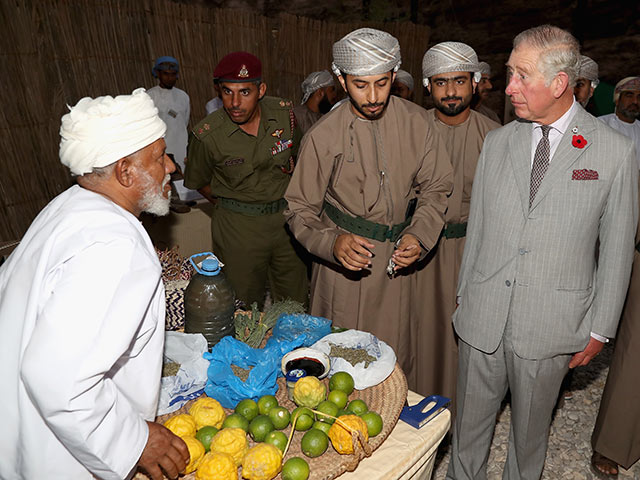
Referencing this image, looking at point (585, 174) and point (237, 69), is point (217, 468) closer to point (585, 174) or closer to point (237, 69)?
point (585, 174)

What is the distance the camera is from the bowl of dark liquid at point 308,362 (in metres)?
1.99

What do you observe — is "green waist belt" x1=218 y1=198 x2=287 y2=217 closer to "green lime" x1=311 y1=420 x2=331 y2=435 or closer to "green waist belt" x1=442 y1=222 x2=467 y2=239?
"green waist belt" x1=442 y1=222 x2=467 y2=239

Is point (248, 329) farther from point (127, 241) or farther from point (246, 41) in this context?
point (246, 41)

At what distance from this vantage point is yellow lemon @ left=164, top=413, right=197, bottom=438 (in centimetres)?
168

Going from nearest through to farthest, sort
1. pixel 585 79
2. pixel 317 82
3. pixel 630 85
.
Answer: pixel 585 79 < pixel 630 85 < pixel 317 82

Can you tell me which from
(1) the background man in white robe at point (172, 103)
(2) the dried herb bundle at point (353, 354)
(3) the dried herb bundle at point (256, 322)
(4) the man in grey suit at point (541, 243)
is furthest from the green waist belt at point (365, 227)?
(1) the background man in white robe at point (172, 103)

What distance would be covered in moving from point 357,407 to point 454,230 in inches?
63.3

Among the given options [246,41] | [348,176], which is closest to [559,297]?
[348,176]

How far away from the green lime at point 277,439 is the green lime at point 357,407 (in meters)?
0.27

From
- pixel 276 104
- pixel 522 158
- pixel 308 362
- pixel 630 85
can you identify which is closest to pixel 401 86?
pixel 630 85

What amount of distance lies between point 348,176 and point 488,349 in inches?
44.9

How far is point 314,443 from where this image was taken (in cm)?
163

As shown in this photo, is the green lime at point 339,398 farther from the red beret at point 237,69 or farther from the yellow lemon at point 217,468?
the red beret at point 237,69

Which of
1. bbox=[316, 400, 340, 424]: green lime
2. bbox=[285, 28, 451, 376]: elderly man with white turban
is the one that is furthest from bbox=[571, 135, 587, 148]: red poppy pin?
bbox=[316, 400, 340, 424]: green lime
